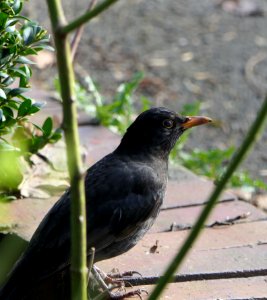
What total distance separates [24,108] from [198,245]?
106 centimetres

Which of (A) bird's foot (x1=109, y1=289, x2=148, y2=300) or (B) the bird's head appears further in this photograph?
(B) the bird's head

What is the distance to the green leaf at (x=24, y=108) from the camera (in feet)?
12.5

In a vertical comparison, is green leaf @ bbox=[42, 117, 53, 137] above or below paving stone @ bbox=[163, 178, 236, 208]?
above

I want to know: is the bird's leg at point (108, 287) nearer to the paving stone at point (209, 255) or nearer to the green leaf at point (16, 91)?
the paving stone at point (209, 255)

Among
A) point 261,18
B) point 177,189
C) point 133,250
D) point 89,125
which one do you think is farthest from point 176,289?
point 261,18

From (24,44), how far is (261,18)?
5459 millimetres

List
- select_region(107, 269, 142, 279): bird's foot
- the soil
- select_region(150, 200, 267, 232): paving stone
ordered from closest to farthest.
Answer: select_region(107, 269, 142, 279): bird's foot < select_region(150, 200, 267, 232): paving stone < the soil

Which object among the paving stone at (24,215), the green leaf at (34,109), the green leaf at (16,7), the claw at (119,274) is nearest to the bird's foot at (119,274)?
the claw at (119,274)

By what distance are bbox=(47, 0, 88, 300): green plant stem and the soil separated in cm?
434

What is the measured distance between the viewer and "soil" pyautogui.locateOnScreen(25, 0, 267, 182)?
7.13 metres

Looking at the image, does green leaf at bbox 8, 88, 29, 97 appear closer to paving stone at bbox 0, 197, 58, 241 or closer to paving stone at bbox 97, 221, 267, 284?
paving stone at bbox 0, 197, 58, 241

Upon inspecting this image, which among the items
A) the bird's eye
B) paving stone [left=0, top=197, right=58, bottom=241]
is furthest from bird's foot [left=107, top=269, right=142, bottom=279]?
the bird's eye

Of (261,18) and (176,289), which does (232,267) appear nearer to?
(176,289)

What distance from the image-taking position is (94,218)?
3.79 m
